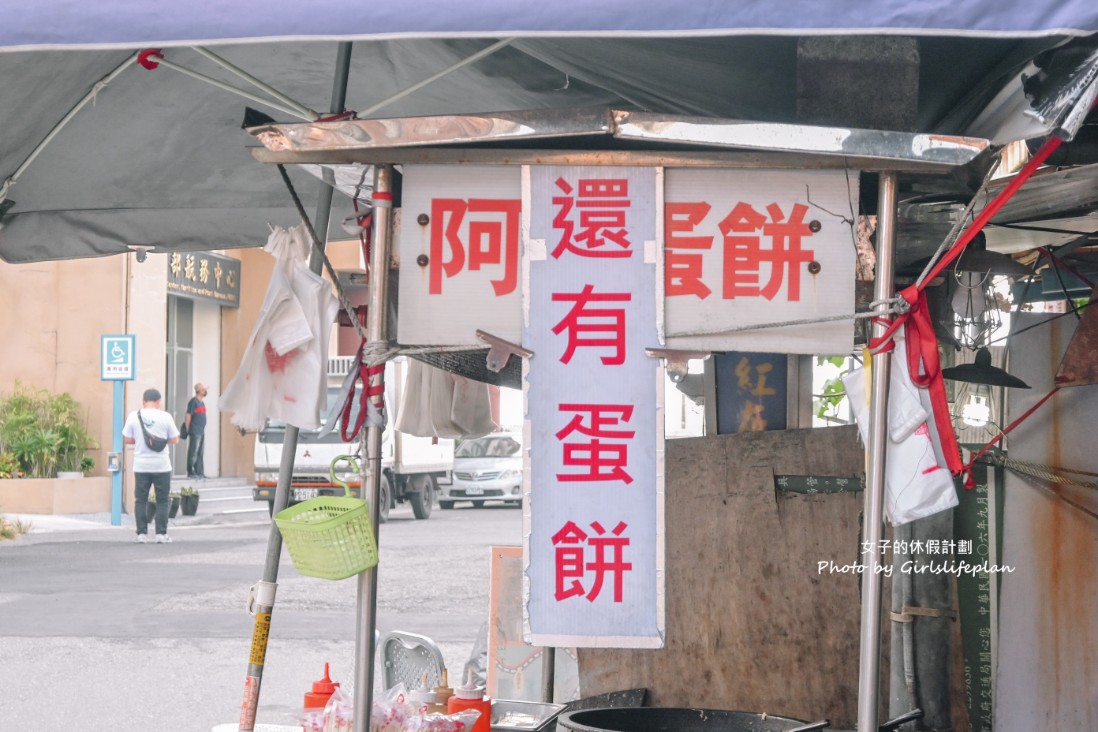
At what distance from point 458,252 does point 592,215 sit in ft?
1.18

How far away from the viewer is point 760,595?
473cm

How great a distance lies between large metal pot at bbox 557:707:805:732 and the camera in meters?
3.78

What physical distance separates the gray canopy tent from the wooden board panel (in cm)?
99

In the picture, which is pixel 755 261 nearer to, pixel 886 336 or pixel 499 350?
pixel 886 336

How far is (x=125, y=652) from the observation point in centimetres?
874

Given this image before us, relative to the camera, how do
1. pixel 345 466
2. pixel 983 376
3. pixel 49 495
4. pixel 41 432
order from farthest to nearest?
1. pixel 41 432
2. pixel 49 495
3. pixel 345 466
4. pixel 983 376

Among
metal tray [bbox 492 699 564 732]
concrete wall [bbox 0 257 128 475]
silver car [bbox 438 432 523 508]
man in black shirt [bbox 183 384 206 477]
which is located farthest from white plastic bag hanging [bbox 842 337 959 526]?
silver car [bbox 438 432 523 508]

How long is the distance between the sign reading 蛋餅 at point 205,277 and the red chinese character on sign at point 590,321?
20.7 meters

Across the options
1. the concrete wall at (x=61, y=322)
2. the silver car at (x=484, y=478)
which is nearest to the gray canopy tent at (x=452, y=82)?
the concrete wall at (x=61, y=322)

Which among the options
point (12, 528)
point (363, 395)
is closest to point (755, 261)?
point (363, 395)

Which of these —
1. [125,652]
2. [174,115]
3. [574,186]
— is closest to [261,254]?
[125,652]

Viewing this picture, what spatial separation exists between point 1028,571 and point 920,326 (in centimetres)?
197

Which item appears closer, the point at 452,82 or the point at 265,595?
the point at 265,595

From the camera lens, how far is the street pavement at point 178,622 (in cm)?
732
